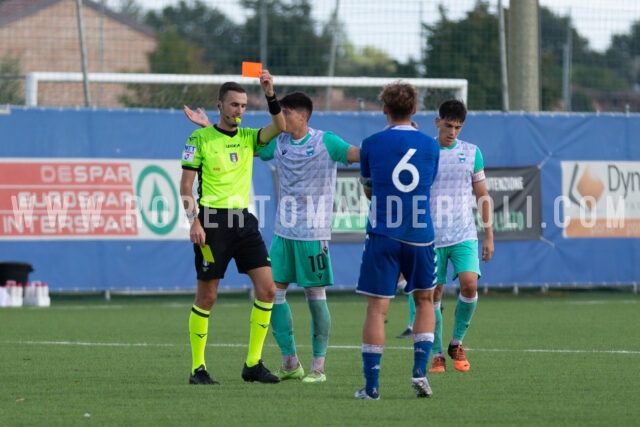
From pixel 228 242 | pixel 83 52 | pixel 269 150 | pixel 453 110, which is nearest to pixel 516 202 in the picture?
pixel 83 52

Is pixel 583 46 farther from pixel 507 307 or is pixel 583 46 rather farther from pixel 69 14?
pixel 69 14

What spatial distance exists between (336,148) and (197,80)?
11.6 m

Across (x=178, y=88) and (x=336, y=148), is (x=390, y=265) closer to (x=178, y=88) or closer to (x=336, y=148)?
(x=336, y=148)

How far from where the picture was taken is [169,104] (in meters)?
21.5

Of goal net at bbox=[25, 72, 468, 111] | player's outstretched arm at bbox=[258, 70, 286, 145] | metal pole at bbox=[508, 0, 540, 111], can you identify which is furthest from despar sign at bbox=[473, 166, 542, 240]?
player's outstretched arm at bbox=[258, 70, 286, 145]

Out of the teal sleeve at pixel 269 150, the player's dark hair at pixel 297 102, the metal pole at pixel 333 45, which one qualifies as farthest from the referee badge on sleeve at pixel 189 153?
the metal pole at pixel 333 45

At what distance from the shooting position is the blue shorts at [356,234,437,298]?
810 centimetres

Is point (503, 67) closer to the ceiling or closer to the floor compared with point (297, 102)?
closer to the ceiling

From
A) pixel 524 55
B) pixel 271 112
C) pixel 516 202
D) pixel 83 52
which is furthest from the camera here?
pixel 524 55

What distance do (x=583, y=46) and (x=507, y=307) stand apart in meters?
6.36

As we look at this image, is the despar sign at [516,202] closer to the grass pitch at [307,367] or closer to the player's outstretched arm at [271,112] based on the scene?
the grass pitch at [307,367]

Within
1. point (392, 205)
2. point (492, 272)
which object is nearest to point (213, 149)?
point (392, 205)

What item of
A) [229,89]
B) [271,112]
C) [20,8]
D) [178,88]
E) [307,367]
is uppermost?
[20,8]

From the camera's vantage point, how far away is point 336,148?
9453 millimetres
